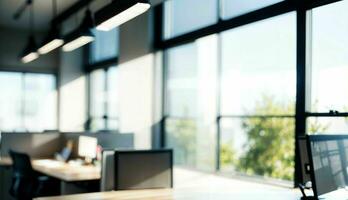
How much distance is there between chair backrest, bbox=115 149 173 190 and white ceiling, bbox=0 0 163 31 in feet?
9.25

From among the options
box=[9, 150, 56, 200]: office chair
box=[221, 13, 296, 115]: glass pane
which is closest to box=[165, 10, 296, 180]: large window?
box=[221, 13, 296, 115]: glass pane

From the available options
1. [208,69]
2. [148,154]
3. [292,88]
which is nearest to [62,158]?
[208,69]

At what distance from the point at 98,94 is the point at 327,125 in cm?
536

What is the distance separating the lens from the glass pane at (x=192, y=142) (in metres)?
4.79

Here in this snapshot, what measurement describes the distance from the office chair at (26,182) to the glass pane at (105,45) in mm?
3183

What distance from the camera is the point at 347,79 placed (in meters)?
3.30

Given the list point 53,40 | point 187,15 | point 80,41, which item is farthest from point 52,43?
point 187,15

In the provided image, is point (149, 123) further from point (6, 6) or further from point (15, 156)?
point (6, 6)

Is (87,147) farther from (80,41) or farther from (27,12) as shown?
(27,12)

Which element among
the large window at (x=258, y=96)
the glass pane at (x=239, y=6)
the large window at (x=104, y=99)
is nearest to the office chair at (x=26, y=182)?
the large window at (x=258, y=96)

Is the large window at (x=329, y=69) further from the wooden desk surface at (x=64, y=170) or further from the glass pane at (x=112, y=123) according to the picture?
the glass pane at (x=112, y=123)

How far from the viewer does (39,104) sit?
8.59 metres

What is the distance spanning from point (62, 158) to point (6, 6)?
3.07 meters

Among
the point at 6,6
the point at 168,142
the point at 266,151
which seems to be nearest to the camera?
the point at 266,151
